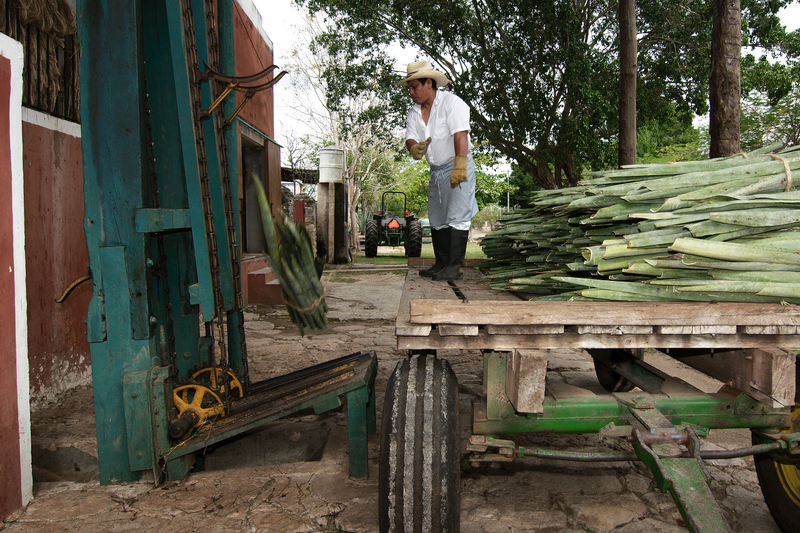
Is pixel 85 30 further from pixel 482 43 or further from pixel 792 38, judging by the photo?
pixel 792 38

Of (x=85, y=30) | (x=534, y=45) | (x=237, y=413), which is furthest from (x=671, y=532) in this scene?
(x=534, y=45)

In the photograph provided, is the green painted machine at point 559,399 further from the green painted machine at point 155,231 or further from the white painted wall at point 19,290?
the white painted wall at point 19,290

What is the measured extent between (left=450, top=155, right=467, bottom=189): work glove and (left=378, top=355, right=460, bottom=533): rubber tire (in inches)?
90.9

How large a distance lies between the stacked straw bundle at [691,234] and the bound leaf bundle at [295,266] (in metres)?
1.33

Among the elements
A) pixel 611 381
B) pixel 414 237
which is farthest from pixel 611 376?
pixel 414 237

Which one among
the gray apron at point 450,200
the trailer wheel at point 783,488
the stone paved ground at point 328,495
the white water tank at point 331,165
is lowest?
the stone paved ground at point 328,495

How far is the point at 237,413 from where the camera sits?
312cm

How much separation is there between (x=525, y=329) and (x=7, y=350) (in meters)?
2.53

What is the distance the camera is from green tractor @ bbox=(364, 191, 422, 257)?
16938mm

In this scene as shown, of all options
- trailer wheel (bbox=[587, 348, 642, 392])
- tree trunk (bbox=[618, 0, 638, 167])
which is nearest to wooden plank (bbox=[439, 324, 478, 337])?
trailer wheel (bbox=[587, 348, 642, 392])

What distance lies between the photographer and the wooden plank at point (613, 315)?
6.38 ft

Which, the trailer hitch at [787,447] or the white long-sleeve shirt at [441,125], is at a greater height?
the white long-sleeve shirt at [441,125]

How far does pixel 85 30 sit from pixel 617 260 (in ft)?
9.10

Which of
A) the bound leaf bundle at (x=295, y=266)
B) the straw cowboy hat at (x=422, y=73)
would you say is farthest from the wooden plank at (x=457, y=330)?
the straw cowboy hat at (x=422, y=73)
